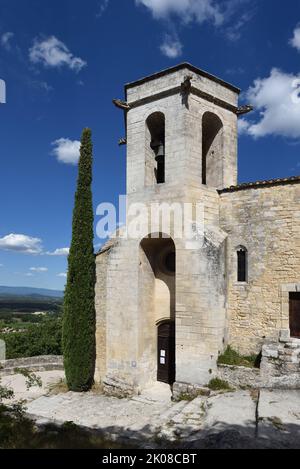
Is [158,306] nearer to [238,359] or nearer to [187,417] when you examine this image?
[238,359]

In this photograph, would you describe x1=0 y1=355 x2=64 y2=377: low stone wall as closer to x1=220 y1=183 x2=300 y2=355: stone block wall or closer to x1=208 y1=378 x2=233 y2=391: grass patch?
x1=208 y1=378 x2=233 y2=391: grass patch

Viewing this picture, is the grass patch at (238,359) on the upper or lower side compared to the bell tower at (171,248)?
lower

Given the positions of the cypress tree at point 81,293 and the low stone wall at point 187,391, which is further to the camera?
the cypress tree at point 81,293

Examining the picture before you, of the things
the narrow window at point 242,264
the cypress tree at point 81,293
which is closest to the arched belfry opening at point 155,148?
the cypress tree at point 81,293

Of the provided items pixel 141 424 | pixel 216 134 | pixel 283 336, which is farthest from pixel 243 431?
pixel 216 134

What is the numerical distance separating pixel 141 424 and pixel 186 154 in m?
7.98

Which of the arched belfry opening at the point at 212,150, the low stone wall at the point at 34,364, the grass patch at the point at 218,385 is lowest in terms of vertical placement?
the low stone wall at the point at 34,364

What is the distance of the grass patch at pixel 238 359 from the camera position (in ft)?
31.9

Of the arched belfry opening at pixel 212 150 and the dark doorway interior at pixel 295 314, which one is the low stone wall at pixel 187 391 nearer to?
the dark doorway interior at pixel 295 314

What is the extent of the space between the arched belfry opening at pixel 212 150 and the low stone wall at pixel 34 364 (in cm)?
1030

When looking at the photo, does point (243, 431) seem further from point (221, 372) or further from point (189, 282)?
point (189, 282)

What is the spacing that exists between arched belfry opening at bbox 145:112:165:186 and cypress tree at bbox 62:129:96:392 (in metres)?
2.17

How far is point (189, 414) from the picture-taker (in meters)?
7.80

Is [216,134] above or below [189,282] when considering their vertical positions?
above
